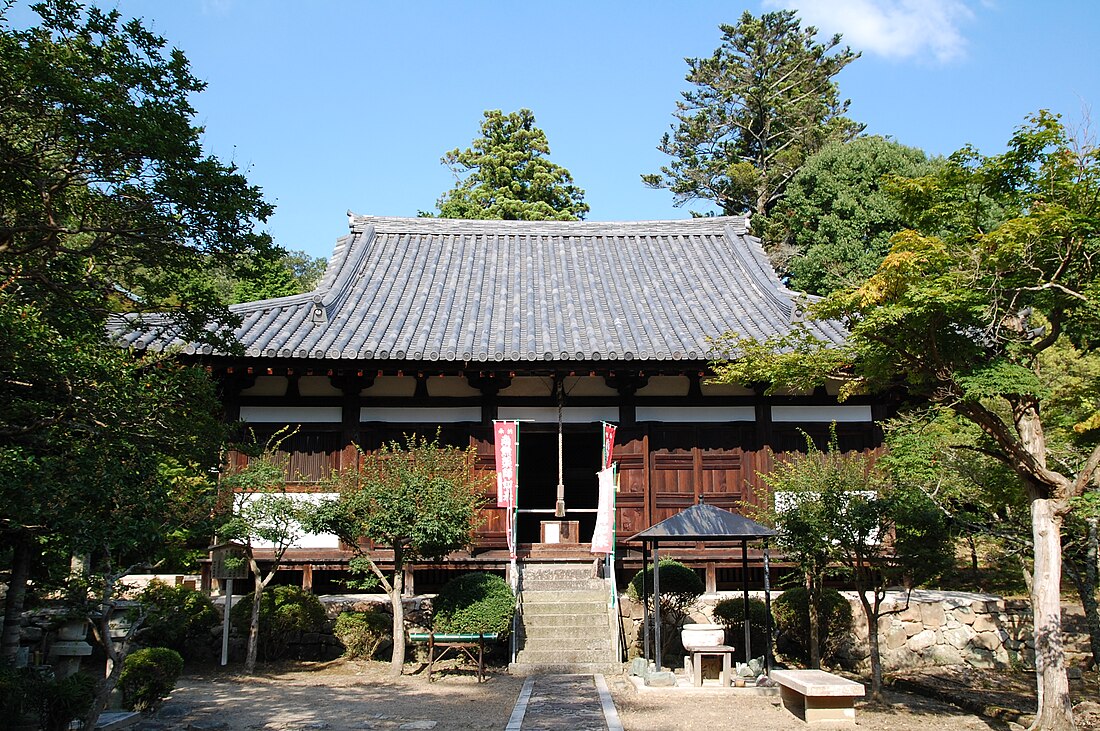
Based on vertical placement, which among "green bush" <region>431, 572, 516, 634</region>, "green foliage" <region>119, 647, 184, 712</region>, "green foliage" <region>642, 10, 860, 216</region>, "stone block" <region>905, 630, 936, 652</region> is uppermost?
"green foliage" <region>642, 10, 860, 216</region>

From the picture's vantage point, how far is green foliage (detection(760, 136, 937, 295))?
1048 inches

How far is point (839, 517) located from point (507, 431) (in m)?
5.34

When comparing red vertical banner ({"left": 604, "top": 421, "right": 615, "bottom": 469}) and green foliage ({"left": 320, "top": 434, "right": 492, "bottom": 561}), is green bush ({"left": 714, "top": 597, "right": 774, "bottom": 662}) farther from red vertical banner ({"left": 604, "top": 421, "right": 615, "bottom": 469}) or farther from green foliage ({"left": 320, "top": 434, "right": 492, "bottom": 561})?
green foliage ({"left": 320, "top": 434, "right": 492, "bottom": 561})

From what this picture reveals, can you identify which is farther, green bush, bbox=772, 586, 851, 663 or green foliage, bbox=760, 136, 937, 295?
green foliage, bbox=760, 136, 937, 295

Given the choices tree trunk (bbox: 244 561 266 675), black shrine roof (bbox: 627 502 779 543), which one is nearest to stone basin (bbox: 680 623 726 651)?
black shrine roof (bbox: 627 502 779 543)

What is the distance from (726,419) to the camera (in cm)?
1501

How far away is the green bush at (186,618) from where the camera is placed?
1133 centimetres

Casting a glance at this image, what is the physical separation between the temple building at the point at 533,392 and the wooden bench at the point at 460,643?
6.99ft

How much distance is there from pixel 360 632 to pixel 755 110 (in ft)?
99.4

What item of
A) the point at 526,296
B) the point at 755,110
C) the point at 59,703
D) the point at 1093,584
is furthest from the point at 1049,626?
the point at 755,110

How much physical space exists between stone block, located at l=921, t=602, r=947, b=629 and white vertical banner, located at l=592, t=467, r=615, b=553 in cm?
512

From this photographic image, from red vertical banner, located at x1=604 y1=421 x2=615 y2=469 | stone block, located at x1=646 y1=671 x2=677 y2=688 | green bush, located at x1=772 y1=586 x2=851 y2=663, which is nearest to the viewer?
stone block, located at x1=646 y1=671 x2=677 y2=688

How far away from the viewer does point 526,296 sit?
17188 millimetres

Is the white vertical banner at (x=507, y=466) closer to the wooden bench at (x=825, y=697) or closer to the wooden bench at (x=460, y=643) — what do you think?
the wooden bench at (x=460, y=643)
